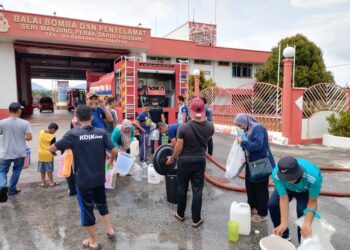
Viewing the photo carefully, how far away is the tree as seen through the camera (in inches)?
870

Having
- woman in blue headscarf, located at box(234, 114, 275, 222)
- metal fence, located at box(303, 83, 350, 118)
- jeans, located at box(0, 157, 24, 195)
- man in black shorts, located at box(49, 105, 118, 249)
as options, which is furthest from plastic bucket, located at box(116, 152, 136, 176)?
metal fence, located at box(303, 83, 350, 118)

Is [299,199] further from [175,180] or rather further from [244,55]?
[244,55]

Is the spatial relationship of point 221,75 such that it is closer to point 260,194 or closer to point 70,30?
point 70,30

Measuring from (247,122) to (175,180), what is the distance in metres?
1.53

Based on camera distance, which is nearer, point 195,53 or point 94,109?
point 94,109

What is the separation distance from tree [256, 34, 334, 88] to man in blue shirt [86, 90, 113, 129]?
780 inches

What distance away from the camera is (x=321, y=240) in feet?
8.01

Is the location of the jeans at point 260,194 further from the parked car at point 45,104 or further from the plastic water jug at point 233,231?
the parked car at point 45,104

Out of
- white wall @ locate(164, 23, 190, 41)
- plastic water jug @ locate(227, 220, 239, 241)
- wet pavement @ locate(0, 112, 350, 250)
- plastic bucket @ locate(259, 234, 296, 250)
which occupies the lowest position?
wet pavement @ locate(0, 112, 350, 250)

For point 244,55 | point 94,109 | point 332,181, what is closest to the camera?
point 94,109

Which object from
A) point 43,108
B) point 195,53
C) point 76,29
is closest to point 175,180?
point 76,29

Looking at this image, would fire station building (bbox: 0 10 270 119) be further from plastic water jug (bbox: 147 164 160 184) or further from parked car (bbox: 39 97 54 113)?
plastic water jug (bbox: 147 164 160 184)

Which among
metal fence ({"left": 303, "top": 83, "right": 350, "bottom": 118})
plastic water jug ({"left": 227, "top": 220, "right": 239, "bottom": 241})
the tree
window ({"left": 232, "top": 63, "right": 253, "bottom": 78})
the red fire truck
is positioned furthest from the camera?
window ({"left": 232, "top": 63, "right": 253, "bottom": 78})

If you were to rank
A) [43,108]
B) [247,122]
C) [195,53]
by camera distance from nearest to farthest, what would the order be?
[247,122]
[195,53]
[43,108]
